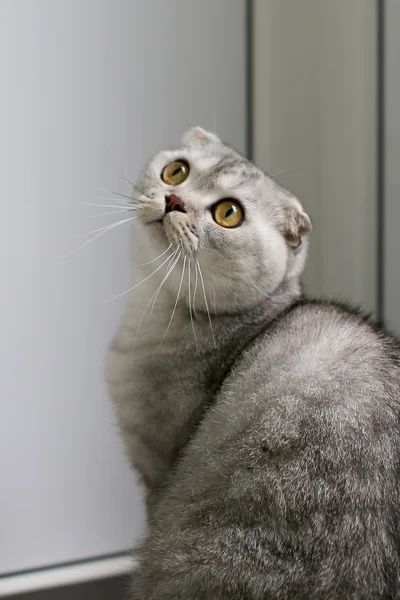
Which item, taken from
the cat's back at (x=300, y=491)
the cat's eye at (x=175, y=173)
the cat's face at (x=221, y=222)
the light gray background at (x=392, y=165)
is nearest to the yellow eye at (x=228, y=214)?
the cat's face at (x=221, y=222)

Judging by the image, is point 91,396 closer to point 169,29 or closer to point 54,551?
point 54,551

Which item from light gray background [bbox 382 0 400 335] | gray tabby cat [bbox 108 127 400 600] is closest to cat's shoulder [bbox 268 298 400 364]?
gray tabby cat [bbox 108 127 400 600]

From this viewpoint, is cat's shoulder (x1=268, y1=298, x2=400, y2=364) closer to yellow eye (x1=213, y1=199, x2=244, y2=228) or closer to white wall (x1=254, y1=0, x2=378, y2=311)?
yellow eye (x1=213, y1=199, x2=244, y2=228)

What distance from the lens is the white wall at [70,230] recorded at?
53.8 inches

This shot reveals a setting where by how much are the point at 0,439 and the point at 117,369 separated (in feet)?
1.14

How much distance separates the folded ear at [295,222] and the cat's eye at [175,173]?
197mm

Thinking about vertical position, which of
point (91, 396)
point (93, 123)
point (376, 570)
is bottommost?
point (376, 570)

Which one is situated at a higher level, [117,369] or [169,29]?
[169,29]

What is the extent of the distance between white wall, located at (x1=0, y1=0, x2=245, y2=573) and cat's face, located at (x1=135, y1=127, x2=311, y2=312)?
0.29 meters

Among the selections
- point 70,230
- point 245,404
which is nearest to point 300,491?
point 245,404

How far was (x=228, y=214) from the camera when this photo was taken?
113 centimetres

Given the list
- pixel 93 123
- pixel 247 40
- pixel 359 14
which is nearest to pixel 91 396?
pixel 93 123

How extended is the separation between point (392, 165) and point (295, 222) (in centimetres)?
47

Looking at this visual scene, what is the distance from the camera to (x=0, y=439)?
1.37 metres
